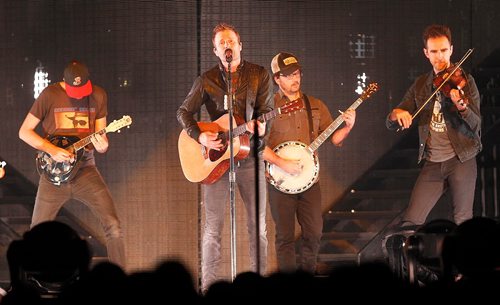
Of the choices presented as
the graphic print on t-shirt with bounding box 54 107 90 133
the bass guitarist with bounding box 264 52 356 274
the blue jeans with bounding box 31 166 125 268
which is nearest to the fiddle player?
the bass guitarist with bounding box 264 52 356 274

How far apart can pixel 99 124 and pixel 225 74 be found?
4.19 ft

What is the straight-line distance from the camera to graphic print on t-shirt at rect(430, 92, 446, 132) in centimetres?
867

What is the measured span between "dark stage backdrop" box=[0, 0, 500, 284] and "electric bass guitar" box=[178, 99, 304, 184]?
125 centimetres

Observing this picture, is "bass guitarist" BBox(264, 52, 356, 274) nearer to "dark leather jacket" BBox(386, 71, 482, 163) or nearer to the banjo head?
the banjo head

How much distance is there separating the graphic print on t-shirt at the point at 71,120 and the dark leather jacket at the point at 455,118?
2619mm

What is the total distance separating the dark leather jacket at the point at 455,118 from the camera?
8.52 m

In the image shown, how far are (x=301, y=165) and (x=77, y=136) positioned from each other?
1.92 metres

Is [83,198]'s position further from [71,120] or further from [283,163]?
[283,163]

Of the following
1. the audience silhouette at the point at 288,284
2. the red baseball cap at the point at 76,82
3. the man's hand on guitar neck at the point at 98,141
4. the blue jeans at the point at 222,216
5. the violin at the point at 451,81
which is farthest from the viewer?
the red baseball cap at the point at 76,82

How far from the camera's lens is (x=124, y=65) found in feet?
32.4

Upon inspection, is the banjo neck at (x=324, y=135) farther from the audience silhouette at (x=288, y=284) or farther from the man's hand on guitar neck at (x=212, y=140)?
the audience silhouette at (x=288, y=284)

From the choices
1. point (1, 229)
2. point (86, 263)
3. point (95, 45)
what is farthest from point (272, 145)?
point (86, 263)

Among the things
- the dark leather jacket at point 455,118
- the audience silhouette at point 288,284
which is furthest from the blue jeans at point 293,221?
the audience silhouette at point 288,284

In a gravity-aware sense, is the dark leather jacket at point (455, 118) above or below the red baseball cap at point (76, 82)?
below
